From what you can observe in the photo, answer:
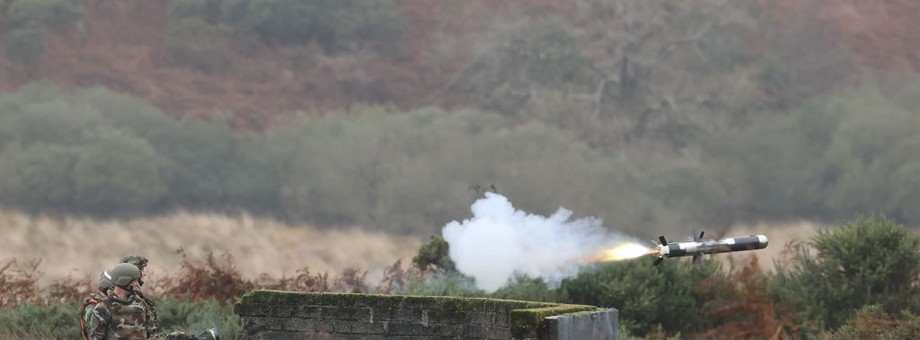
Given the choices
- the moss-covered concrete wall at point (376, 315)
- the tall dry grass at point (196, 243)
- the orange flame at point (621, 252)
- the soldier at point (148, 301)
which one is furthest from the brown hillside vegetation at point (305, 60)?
the soldier at point (148, 301)

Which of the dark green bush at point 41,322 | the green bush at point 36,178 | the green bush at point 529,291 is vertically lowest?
the dark green bush at point 41,322

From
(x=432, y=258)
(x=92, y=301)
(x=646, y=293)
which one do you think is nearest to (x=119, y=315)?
(x=92, y=301)

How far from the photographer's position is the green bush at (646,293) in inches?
1432

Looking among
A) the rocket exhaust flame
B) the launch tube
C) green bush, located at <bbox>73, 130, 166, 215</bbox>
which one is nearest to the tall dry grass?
green bush, located at <bbox>73, 130, 166, 215</bbox>

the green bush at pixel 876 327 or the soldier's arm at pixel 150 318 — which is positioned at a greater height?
the green bush at pixel 876 327

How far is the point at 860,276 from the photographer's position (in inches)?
Answer: 1512

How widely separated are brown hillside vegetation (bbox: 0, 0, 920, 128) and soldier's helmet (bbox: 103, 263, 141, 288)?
198ft

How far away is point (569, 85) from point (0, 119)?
26170 mm

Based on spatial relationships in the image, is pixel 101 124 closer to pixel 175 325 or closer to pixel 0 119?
pixel 0 119

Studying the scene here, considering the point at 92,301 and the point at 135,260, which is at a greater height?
the point at 135,260

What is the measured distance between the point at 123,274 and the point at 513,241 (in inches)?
408

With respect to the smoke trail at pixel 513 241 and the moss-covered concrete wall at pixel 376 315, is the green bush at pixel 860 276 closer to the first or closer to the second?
the smoke trail at pixel 513 241

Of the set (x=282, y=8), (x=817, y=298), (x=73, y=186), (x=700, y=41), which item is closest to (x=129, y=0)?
(x=282, y=8)

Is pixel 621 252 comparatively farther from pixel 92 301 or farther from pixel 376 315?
pixel 92 301
